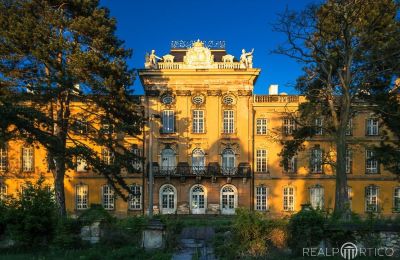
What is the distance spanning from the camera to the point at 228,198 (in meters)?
35.8

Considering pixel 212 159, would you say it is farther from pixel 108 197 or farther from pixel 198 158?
pixel 108 197

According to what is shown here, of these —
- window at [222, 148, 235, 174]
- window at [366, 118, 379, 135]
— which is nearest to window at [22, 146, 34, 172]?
window at [222, 148, 235, 174]

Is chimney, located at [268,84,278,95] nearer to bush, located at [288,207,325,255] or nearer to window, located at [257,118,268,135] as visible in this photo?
window, located at [257,118,268,135]

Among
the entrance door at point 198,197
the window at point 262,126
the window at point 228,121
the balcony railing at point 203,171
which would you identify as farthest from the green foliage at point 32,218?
the window at point 262,126

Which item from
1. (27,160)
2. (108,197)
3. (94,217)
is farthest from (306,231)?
(27,160)

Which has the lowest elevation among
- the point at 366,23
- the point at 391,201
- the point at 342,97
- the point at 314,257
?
the point at 391,201

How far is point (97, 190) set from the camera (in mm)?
36250

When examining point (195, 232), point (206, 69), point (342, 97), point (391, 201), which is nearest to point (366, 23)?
point (342, 97)

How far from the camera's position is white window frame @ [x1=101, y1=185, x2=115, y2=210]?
119 feet

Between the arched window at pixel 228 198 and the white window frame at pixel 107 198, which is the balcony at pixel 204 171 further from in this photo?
the white window frame at pixel 107 198

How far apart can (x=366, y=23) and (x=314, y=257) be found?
39.4ft

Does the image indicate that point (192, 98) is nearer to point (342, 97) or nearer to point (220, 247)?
point (342, 97)

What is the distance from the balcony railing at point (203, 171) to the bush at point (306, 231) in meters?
22.7

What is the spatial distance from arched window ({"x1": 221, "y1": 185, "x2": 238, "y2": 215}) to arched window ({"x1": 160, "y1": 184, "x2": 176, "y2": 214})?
4.00 m
